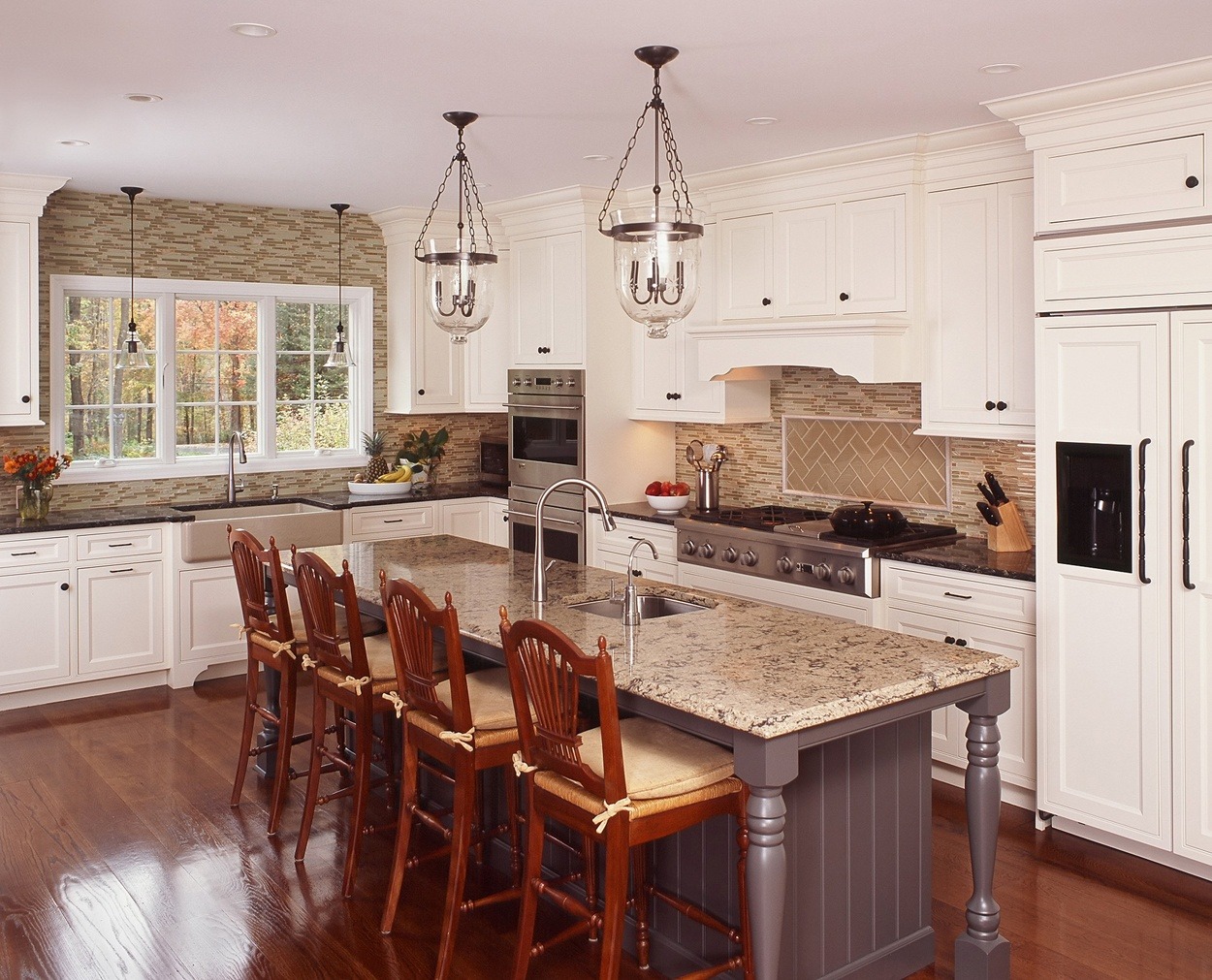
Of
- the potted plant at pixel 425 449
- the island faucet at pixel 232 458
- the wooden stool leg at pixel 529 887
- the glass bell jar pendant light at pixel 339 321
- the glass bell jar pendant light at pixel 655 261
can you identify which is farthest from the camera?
the potted plant at pixel 425 449

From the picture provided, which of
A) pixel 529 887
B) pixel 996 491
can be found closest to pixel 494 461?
pixel 996 491

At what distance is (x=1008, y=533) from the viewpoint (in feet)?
15.2

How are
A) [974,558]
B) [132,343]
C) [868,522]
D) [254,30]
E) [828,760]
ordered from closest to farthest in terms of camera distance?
[828,760]
[254,30]
[974,558]
[868,522]
[132,343]

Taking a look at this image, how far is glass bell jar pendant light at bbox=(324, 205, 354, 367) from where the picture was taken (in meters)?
6.66

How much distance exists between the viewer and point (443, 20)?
323 cm

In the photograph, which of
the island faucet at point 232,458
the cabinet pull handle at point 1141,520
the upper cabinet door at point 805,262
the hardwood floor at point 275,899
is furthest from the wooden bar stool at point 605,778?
the island faucet at point 232,458

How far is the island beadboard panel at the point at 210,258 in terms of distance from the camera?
6109 millimetres

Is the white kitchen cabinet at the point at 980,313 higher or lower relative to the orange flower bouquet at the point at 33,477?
higher

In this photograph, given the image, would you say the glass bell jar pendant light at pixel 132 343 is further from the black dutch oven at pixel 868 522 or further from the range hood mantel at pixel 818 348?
the black dutch oven at pixel 868 522

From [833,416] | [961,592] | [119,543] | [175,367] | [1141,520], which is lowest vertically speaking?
[961,592]

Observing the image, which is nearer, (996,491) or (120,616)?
(996,491)

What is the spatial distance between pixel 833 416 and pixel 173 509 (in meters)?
3.60

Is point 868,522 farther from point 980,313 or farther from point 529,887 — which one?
point 529,887

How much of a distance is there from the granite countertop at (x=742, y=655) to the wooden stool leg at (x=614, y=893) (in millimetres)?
317
